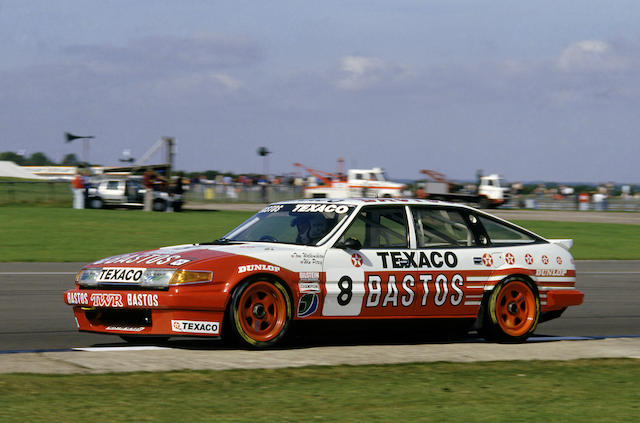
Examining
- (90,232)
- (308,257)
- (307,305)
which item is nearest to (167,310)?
(307,305)

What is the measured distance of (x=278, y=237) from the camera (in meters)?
8.93

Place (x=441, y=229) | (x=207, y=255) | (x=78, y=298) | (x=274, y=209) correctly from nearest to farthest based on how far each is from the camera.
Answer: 1. (x=207, y=255)
2. (x=78, y=298)
3. (x=441, y=229)
4. (x=274, y=209)

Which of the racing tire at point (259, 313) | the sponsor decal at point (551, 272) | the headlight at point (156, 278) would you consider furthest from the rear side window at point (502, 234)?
the headlight at point (156, 278)

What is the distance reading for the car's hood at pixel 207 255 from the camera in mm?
8070

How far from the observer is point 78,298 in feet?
27.3

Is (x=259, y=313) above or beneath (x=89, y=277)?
beneath

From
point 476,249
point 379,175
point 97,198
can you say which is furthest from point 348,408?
point 379,175

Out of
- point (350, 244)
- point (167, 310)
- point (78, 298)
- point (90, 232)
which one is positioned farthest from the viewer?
point (90, 232)

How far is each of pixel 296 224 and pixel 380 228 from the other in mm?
773

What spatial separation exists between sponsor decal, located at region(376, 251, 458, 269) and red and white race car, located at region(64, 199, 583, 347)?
12 mm

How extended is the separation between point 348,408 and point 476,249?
376 cm

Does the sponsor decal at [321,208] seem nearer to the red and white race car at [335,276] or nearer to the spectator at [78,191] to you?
the red and white race car at [335,276]

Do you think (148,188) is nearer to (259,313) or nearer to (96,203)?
(96,203)

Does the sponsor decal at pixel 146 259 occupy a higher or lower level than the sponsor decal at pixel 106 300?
higher
